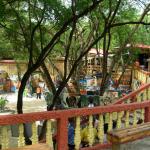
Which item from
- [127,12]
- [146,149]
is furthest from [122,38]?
[146,149]

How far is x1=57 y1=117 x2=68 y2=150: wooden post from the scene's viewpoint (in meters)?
6.04

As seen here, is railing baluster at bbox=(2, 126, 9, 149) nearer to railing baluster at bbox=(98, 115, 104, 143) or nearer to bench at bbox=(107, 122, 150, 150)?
bench at bbox=(107, 122, 150, 150)

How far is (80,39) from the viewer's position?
56.8 feet

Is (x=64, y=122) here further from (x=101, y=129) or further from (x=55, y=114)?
(x=101, y=129)

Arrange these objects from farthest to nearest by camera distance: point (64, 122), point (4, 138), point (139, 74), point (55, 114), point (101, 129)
Answer: point (139, 74), point (101, 129), point (64, 122), point (55, 114), point (4, 138)

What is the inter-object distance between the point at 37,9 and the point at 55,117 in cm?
528

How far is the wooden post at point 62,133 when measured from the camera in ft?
19.8

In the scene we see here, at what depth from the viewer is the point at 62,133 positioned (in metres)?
6.08

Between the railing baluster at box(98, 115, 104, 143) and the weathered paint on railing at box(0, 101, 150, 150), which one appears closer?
the weathered paint on railing at box(0, 101, 150, 150)

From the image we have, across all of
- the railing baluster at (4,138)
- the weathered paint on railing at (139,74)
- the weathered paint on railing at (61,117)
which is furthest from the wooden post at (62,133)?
the weathered paint on railing at (139,74)

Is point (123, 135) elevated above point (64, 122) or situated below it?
below

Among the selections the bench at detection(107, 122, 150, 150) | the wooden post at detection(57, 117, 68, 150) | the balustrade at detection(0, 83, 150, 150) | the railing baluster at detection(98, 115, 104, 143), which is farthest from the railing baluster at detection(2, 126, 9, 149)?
the railing baluster at detection(98, 115, 104, 143)

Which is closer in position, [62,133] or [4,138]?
[4,138]

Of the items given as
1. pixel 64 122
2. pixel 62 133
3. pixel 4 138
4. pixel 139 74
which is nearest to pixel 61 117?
pixel 64 122
